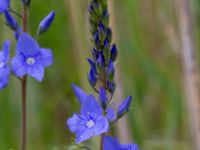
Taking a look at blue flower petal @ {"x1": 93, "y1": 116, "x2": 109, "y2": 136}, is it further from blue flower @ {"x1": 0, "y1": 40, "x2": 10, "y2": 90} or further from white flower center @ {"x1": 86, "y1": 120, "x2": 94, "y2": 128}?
blue flower @ {"x1": 0, "y1": 40, "x2": 10, "y2": 90}

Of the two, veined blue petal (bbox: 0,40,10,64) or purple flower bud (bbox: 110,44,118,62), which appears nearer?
purple flower bud (bbox: 110,44,118,62)

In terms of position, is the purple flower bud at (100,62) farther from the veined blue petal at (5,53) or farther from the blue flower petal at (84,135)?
the veined blue petal at (5,53)

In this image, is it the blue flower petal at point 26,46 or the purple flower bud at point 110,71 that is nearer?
the purple flower bud at point 110,71

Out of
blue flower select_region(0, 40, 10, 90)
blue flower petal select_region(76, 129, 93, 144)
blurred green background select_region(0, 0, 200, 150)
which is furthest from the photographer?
blurred green background select_region(0, 0, 200, 150)

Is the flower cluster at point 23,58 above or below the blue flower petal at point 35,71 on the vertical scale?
above

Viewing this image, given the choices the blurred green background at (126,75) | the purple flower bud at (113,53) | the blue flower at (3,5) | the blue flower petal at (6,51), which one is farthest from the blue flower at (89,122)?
the blurred green background at (126,75)

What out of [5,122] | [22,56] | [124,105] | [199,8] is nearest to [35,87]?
[5,122]

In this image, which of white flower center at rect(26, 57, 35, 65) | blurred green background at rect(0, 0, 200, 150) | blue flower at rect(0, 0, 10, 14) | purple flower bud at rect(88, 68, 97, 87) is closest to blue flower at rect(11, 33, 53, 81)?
white flower center at rect(26, 57, 35, 65)

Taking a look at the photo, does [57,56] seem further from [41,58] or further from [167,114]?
[41,58]
